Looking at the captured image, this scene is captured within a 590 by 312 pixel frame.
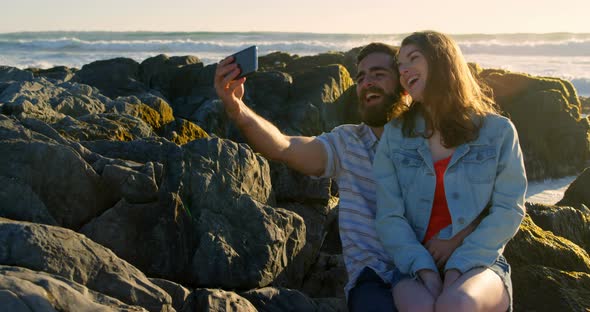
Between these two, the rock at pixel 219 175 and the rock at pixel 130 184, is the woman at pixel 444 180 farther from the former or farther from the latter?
the rock at pixel 130 184

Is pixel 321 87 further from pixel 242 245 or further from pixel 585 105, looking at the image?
pixel 585 105

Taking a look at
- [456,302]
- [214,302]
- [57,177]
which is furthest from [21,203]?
[456,302]

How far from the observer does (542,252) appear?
188 inches

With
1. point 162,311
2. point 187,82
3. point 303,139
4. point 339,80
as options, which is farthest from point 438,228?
point 187,82

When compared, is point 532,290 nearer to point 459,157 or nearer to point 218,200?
point 459,157

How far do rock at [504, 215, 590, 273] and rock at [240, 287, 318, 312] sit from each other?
1.64 m

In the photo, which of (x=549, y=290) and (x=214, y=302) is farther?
(x=549, y=290)

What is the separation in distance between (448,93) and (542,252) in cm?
196

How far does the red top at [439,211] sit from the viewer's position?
3418 millimetres

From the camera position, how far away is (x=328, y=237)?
6.19m

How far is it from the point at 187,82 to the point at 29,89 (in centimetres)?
566

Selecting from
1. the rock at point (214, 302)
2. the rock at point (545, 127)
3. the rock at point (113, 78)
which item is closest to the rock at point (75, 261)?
the rock at point (214, 302)

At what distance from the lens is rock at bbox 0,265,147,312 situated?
247 cm

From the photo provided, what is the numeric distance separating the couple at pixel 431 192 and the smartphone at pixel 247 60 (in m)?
0.05
